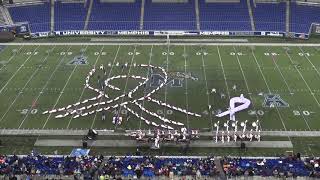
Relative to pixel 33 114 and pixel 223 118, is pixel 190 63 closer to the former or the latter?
pixel 223 118

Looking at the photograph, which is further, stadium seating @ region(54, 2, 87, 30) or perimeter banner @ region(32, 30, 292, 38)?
stadium seating @ region(54, 2, 87, 30)

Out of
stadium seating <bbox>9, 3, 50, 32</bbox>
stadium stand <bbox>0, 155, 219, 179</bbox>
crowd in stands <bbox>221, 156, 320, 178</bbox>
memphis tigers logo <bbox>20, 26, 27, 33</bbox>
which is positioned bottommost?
memphis tigers logo <bbox>20, 26, 27, 33</bbox>

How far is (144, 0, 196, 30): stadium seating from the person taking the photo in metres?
73.9

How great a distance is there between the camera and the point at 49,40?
6944cm

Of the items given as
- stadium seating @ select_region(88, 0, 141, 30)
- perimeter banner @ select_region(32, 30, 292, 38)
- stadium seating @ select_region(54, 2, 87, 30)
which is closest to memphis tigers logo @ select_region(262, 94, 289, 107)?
perimeter banner @ select_region(32, 30, 292, 38)

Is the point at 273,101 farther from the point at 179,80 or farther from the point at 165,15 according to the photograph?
the point at 165,15

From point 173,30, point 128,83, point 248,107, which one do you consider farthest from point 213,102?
point 173,30

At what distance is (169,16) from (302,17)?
2053 centimetres

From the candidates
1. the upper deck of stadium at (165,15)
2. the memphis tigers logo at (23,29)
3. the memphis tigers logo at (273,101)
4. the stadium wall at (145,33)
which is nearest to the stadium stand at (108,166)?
the memphis tigers logo at (273,101)

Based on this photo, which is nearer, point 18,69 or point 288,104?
point 288,104

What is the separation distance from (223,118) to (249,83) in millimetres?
9631

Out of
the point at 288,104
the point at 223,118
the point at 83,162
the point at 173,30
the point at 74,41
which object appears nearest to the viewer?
the point at 83,162

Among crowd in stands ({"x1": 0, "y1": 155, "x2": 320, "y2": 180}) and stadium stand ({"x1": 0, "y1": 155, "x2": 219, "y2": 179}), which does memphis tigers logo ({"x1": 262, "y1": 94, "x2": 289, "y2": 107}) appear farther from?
stadium stand ({"x1": 0, "y1": 155, "x2": 219, "y2": 179})

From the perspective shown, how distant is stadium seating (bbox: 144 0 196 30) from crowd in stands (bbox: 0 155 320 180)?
42734 millimetres
